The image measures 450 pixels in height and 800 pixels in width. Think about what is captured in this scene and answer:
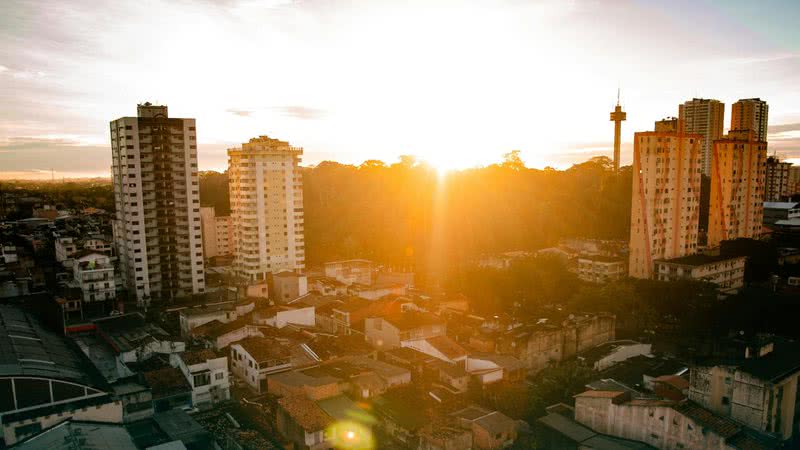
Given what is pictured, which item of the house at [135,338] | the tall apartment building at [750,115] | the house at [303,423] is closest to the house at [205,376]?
the house at [135,338]

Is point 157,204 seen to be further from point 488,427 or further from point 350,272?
point 488,427

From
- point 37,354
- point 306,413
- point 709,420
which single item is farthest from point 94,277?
point 709,420

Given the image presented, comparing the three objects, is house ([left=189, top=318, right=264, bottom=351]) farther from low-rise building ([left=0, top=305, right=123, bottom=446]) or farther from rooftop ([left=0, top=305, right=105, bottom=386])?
low-rise building ([left=0, top=305, right=123, bottom=446])

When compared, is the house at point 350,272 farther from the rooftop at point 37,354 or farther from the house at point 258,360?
the rooftop at point 37,354

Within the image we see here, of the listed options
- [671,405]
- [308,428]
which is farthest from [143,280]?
[671,405]

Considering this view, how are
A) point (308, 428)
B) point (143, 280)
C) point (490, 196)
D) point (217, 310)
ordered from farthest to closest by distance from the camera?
point (490, 196) < point (143, 280) < point (217, 310) < point (308, 428)

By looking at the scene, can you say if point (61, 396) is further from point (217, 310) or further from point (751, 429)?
point (751, 429)

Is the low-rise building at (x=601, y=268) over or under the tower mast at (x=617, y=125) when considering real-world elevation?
under
